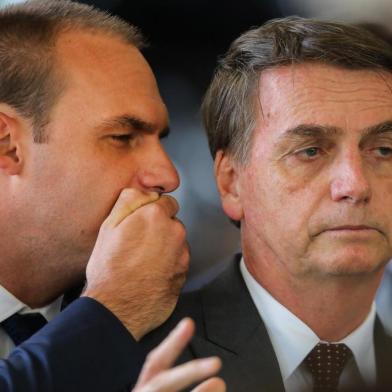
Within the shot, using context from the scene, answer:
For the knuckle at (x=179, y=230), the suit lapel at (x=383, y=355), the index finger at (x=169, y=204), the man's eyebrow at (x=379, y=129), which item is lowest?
the suit lapel at (x=383, y=355)

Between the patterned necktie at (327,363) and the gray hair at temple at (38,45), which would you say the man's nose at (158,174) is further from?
the patterned necktie at (327,363)

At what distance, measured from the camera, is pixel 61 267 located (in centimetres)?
85

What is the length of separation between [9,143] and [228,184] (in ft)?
0.81

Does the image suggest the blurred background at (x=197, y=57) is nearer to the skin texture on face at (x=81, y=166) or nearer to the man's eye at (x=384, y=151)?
the skin texture on face at (x=81, y=166)

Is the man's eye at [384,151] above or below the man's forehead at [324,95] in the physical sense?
below

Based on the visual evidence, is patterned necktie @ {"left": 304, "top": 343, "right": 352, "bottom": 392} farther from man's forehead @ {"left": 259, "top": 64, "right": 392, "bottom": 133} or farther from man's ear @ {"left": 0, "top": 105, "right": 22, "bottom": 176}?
man's ear @ {"left": 0, "top": 105, "right": 22, "bottom": 176}

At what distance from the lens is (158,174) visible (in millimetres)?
846

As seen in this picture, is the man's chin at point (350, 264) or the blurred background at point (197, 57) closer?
the man's chin at point (350, 264)

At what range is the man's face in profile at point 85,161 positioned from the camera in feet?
2.71

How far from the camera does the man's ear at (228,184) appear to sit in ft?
2.75

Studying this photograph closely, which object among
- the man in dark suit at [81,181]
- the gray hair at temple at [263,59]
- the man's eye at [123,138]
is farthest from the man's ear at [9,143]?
the gray hair at temple at [263,59]

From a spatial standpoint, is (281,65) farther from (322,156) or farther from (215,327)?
(215,327)

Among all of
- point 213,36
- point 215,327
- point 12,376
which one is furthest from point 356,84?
point 12,376

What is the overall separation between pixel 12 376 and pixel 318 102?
41 cm
